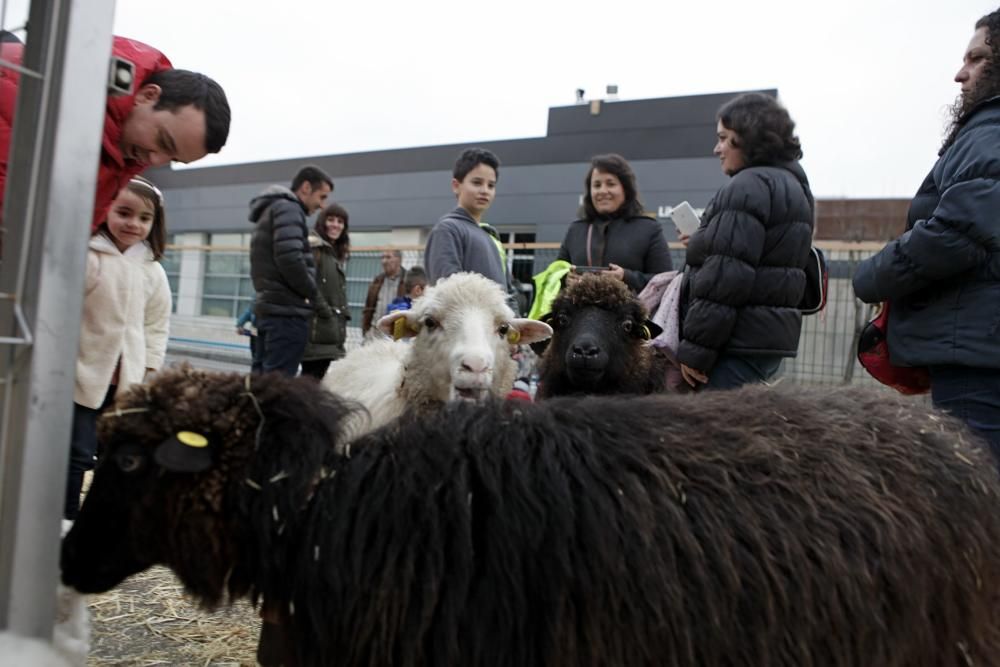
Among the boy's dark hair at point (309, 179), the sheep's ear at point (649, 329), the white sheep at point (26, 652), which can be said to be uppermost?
the boy's dark hair at point (309, 179)

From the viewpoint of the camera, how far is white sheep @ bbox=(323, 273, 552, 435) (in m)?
3.52

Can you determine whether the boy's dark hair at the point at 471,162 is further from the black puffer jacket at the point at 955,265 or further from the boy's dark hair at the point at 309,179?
the black puffer jacket at the point at 955,265

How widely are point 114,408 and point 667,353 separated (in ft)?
9.49

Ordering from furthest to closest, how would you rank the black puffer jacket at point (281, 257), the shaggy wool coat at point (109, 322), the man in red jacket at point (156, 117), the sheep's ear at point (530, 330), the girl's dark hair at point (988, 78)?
the black puffer jacket at point (281, 257) < the sheep's ear at point (530, 330) < the shaggy wool coat at point (109, 322) < the girl's dark hair at point (988, 78) < the man in red jacket at point (156, 117)

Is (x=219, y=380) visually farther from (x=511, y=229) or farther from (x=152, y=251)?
(x=511, y=229)

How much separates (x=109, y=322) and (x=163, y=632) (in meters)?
1.33

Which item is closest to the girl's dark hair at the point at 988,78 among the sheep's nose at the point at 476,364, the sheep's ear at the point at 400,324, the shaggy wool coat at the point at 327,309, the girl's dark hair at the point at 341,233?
the sheep's nose at the point at 476,364

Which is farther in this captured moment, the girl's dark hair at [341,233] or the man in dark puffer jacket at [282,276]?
the girl's dark hair at [341,233]

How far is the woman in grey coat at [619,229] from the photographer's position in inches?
173

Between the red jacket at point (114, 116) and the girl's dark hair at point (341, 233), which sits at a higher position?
the girl's dark hair at point (341, 233)

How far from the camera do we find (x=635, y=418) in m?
1.93

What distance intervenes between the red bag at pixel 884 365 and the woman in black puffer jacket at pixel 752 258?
0.45 meters

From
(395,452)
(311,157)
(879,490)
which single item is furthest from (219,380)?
(311,157)

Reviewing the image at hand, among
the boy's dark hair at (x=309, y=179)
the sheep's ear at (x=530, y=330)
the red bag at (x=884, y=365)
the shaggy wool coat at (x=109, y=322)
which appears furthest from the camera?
the boy's dark hair at (x=309, y=179)
